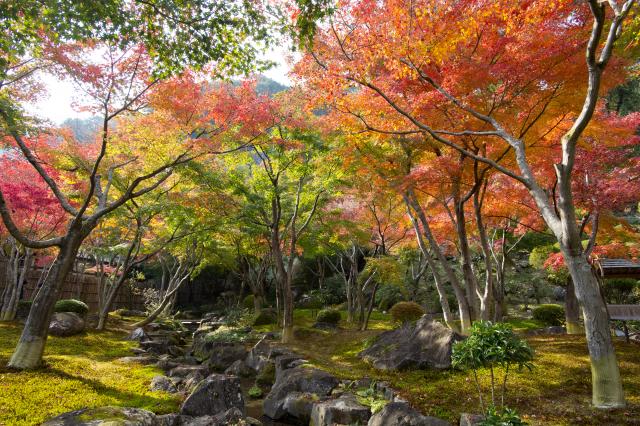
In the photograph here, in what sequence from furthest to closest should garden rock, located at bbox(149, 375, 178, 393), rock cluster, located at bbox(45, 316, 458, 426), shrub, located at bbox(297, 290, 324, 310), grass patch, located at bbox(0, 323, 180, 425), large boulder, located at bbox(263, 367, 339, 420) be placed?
shrub, located at bbox(297, 290, 324, 310)
garden rock, located at bbox(149, 375, 178, 393)
large boulder, located at bbox(263, 367, 339, 420)
grass patch, located at bbox(0, 323, 180, 425)
rock cluster, located at bbox(45, 316, 458, 426)

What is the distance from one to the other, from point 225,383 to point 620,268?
13608mm

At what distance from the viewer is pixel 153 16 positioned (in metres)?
A: 6.48

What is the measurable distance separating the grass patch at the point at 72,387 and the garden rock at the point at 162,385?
15 cm

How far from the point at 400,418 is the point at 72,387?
6.17 m

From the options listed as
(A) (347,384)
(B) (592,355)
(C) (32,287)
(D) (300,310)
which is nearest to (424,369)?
(A) (347,384)

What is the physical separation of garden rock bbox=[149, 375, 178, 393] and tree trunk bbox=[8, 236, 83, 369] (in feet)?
8.24

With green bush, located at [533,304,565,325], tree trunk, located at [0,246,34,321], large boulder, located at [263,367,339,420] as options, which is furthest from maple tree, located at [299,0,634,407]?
tree trunk, located at [0,246,34,321]

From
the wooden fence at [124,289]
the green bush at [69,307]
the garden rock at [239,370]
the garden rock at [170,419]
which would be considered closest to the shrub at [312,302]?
the wooden fence at [124,289]

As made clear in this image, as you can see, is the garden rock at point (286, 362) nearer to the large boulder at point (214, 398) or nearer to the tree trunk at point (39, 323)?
the large boulder at point (214, 398)

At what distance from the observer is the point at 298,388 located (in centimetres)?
795

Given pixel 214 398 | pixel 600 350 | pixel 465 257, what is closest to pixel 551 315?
pixel 465 257

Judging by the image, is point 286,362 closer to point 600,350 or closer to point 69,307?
point 600,350

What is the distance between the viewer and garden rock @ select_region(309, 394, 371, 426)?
6.28m

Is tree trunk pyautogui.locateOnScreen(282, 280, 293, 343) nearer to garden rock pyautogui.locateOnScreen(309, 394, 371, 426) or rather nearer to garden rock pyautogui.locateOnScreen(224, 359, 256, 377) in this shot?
garden rock pyautogui.locateOnScreen(224, 359, 256, 377)
